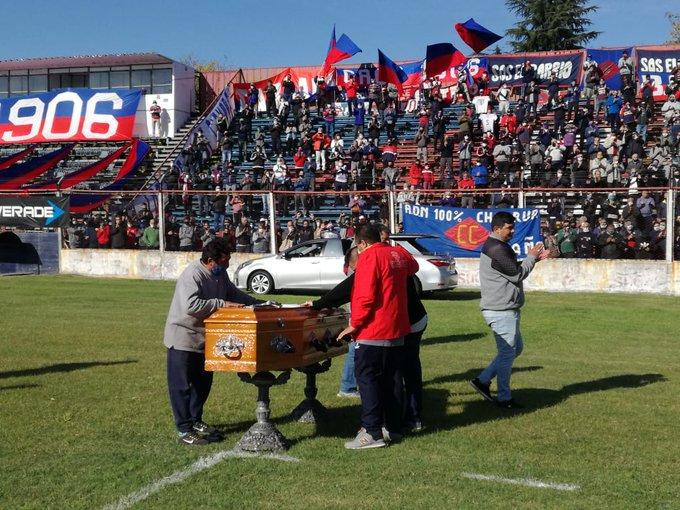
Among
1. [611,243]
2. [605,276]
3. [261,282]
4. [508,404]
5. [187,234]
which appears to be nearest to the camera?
[508,404]

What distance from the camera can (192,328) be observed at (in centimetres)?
785

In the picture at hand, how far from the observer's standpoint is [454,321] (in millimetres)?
16844

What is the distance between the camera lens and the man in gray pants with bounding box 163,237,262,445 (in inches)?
306

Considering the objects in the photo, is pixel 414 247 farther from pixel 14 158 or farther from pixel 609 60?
pixel 14 158

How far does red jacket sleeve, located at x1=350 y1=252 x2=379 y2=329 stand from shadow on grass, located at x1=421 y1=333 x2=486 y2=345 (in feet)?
21.7

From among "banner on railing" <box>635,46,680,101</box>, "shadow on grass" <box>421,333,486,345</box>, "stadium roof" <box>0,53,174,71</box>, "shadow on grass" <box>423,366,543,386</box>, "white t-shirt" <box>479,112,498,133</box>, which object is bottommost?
"shadow on grass" <box>423,366,543,386</box>

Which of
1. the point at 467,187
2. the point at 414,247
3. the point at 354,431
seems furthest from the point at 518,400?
the point at 467,187

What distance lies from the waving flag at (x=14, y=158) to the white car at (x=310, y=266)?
2185 cm

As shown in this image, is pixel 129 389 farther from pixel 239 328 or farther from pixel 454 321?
pixel 454 321

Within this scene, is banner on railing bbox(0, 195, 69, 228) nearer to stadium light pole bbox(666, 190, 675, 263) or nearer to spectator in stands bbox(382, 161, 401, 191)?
spectator in stands bbox(382, 161, 401, 191)

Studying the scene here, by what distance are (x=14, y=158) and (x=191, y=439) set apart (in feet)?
122

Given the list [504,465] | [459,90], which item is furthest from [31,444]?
[459,90]

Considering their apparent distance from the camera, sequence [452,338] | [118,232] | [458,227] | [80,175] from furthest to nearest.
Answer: [80,175]
[118,232]
[458,227]
[452,338]

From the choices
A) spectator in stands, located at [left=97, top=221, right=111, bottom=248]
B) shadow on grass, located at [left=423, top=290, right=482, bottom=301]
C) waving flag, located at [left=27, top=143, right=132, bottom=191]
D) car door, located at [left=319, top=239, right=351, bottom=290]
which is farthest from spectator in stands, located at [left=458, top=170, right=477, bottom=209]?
waving flag, located at [left=27, top=143, right=132, bottom=191]
